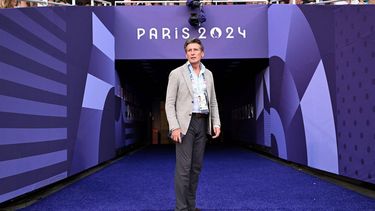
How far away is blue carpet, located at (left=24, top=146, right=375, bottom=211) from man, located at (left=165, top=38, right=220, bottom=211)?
79cm

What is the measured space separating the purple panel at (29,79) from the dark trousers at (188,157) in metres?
1.97

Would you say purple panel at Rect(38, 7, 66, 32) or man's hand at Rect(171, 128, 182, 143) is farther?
purple panel at Rect(38, 7, 66, 32)

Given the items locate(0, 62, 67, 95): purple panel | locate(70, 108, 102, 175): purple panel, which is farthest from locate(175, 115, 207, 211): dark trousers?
locate(70, 108, 102, 175): purple panel

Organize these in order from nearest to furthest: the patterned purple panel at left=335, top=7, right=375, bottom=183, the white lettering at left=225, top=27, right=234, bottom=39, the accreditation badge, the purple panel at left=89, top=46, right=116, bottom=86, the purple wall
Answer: the accreditation badge < the purple wall < the patterned purple panel at left=335, top=7, right=375, bottom=183 < the purple panel at left=89, top=46, right=116, bottom=86 < the white lettering at left=225, top=27, right=234, bottom=39

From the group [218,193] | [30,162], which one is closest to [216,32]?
[218,193]

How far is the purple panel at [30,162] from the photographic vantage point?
409cm

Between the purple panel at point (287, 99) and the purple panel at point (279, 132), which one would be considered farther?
the purple panel at point (279, 132)

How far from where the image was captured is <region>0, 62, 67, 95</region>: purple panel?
4.07 meters

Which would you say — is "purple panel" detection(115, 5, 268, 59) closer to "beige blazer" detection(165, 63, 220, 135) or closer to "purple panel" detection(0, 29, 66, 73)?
"purple panel" detection(0, 29, 66, 73)

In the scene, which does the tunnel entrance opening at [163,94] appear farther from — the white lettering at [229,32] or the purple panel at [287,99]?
the purple panel at [287,99]

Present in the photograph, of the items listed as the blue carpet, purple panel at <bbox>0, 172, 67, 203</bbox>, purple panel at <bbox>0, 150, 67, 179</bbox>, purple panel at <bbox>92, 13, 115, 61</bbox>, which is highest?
purple panel at <bbox>92, 13, 115, 61</bbox>

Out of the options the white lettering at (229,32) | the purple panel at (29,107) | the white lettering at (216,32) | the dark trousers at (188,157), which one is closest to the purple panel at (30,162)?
the purple panel at (29,107)

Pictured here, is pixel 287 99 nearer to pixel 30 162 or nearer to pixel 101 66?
pixel 101 66

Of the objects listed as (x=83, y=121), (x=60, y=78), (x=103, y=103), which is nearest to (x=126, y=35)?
(x=103, y=103)
